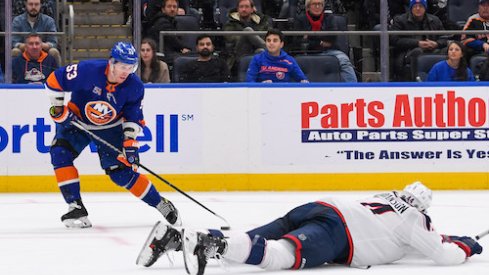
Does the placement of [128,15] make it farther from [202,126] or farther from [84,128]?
[84,128]

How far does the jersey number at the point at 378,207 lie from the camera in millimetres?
4922

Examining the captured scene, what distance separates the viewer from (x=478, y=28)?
10203 mm

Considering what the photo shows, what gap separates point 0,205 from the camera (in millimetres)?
8289

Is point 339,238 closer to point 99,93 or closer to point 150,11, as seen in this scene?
point 99,93

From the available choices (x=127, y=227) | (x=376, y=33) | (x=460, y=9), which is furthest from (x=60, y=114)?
(x=460, y=9)

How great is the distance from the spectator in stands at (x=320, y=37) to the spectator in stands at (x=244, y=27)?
33 centimetres

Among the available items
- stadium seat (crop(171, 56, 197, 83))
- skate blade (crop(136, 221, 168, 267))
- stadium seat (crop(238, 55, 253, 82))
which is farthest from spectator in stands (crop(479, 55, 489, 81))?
skate blade (crop(136, 221, 168, 267))

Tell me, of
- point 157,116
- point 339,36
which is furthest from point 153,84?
point 339,36

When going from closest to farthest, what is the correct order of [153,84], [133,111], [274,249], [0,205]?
[274,249]
[133,111]
[0,205]
[153,84]

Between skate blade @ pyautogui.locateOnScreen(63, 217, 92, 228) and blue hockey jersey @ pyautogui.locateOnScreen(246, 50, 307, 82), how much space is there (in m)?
3.00

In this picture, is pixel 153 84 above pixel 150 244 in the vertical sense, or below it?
above

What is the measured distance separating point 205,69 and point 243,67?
332mm

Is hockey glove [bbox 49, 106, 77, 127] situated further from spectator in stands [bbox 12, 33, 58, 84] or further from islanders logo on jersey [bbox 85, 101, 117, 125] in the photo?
spectator in stands [bbox 12, 33, 58, 84]

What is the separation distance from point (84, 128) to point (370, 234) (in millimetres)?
2610
